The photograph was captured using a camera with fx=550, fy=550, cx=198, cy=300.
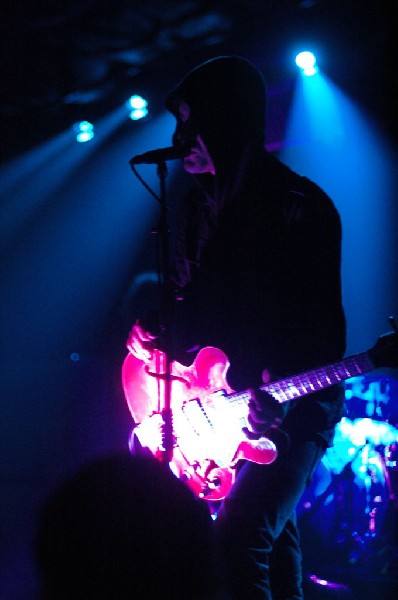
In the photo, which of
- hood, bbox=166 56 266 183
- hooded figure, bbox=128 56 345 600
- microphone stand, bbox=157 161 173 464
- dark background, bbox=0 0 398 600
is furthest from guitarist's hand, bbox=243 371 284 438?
dark background, bbox=0 0 398 600

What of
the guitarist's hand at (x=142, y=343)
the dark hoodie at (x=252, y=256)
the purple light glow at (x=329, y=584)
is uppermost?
the dark hoodie at (x=252, y=256)

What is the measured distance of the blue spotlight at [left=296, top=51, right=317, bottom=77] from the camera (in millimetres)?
4492

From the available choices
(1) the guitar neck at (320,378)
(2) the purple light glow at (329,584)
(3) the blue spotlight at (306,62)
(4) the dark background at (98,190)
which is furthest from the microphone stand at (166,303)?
(3) the blue spotlight at (306,62)

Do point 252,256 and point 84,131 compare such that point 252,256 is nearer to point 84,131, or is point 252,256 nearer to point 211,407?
point 211,407

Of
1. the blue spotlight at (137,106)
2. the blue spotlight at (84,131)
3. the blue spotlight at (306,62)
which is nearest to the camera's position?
the blue spotlight at (306,62)

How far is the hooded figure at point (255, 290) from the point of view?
94.1 inches

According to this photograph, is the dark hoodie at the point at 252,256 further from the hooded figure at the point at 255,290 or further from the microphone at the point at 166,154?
the microphone at the point at 166,154

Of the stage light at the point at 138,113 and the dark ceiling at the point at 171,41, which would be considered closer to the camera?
the dark ceiling at the point at 171,41

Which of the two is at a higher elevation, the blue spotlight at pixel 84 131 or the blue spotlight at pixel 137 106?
the blue spotlight at pixel 137 106

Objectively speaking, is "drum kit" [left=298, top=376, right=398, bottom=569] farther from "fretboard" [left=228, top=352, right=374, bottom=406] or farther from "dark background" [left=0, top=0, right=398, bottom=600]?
"fretboard" [left=228, top=352, right=374, bottom=406]

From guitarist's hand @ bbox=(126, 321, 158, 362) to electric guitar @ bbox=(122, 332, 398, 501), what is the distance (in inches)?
1.5

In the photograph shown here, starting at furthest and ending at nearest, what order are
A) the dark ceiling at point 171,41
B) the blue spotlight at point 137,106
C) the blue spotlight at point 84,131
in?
the blue spotlight at point 84,131
the blue spotlight at point 137,106
the dark ceiling at point 171,41

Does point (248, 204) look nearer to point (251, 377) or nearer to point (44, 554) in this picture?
→ point (251, 377)

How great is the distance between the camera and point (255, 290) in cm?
289
